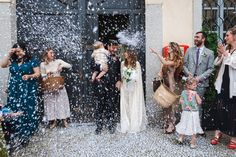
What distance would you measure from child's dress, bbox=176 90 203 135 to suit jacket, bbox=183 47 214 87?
68cm

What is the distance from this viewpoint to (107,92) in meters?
7.48

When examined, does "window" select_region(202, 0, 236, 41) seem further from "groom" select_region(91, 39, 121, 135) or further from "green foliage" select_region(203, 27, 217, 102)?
"groom" select_region(91, 39, 121, 135)

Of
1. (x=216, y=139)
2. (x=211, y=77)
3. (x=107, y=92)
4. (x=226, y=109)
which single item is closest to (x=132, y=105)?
(x=107, y=92)

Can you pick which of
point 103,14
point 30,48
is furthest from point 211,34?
point 30,48

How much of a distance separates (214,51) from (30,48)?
3686 millimetres

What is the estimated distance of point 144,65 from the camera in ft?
28.1

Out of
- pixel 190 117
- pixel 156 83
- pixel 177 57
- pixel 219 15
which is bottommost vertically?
pixel 190 117

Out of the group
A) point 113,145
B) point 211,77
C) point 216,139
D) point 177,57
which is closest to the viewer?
point 113,145

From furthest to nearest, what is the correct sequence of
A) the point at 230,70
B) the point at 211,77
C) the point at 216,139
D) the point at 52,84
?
the point at 52,84, the point at 211,77, the point at 216,139, the point at 230,70

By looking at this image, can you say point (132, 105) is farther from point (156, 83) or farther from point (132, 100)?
point (156, 83)

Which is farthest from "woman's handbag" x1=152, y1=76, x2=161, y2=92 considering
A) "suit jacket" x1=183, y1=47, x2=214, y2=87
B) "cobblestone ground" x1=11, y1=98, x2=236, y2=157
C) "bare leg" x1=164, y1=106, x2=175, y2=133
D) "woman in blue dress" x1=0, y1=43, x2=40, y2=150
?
"woman in blue dress" x1=0, y1=43, x2=40, y2=150

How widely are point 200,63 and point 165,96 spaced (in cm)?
85

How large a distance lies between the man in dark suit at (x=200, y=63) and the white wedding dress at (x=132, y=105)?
0.99m

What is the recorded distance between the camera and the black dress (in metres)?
6.59
